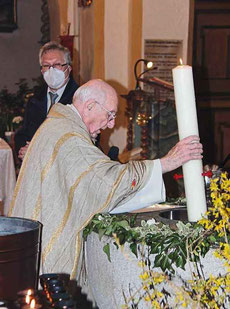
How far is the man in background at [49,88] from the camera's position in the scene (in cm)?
527

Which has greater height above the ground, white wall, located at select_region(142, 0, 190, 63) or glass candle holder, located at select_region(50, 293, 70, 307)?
white wall, located at select_region(142, 0, 190, 63)

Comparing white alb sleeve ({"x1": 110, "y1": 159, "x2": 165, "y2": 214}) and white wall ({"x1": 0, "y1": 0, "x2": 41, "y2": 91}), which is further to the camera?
white wall ({"x1": 0, "y1": 0, "x2": 41, "y2": 91})

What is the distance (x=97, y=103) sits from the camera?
3.49 metres

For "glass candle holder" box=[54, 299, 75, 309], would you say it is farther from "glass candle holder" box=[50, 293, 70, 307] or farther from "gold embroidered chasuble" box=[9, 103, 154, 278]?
"gold embroidered chasuble" box=[9, 103, 154, 278]

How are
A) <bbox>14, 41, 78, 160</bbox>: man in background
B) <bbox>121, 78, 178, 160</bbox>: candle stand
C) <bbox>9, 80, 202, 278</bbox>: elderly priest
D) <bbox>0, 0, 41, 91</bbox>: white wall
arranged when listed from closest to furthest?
<bbox>9, 80, 202, 278</bbox>: elderly priest, <bbox>14, 41, 78, 160</bbox>: man in background, <bbox>121, 78, 178, 160</bbox>: candle stand, <bbox>0, 0, 41, 91</bbox>: white wall

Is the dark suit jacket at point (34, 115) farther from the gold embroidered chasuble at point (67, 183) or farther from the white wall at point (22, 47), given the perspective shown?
the white wall at point (22, 47)

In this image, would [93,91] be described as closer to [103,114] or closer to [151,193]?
[103,114]

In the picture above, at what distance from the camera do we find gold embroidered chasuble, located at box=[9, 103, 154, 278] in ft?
10.8

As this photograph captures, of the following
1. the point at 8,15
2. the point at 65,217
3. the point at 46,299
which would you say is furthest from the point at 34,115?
the point at 8,15

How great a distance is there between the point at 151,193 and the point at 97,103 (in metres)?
0.46

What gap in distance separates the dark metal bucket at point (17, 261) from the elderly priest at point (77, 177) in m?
0.42

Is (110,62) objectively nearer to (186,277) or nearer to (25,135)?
(25,135)

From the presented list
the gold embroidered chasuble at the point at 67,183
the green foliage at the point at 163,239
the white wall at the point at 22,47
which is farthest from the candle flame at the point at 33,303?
the white wall at the point at 22,47

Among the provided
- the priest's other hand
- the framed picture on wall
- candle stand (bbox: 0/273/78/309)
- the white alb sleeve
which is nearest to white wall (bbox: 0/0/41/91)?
the framed picture on wall
